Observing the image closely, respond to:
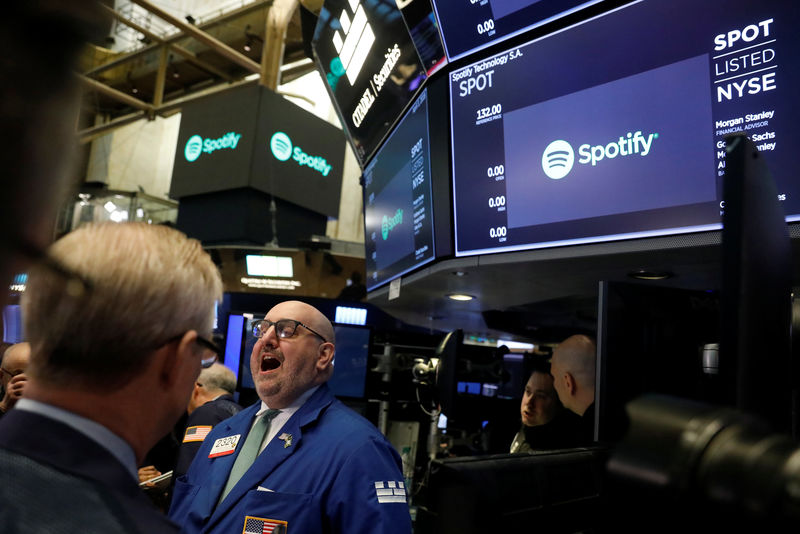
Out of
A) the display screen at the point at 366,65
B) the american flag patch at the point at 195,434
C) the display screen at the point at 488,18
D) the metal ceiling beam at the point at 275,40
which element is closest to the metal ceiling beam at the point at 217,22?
the metal ceiling beam at the point at 275,40

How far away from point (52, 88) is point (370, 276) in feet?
11.9

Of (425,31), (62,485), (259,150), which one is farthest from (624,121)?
(259,150)

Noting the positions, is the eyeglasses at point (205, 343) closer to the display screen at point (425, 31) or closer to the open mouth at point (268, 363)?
the open mouth at point (268, 363)

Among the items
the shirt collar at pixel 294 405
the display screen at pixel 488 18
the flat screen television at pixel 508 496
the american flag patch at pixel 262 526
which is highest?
the display screen at pixel 488 18

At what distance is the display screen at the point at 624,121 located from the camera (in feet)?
5.28

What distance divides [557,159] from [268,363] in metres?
1.50

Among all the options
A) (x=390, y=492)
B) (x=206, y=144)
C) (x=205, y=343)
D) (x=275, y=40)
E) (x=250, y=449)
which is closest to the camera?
(x=205, y=343)

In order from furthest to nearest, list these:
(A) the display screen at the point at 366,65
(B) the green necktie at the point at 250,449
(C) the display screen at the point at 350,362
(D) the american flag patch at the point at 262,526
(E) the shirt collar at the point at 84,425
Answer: (C) the display screen at the point at 350,362
(A) the display screen at the point at 366,65
(B) the green necktie at the point at 250,449
(D) the american flag patch at the point at 262,526
(E) the shirt collar at the point at 84,425

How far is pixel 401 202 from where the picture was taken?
3.17 metres

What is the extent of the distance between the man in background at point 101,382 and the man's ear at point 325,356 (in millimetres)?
1602

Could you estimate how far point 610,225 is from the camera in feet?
Result: 6.31

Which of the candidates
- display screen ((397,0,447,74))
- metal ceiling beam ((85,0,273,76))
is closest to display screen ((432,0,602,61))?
display screen ((397,0,447,74))

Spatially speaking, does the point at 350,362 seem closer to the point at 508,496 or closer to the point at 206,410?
the point at 206,410

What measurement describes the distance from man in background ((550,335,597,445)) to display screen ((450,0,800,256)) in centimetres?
74
